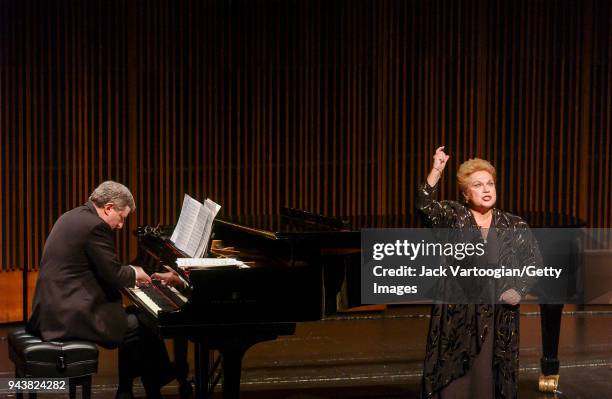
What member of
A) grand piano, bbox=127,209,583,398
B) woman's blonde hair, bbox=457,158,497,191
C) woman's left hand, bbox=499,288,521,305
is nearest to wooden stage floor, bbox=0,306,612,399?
grand piano, bbox=127,209,583,398

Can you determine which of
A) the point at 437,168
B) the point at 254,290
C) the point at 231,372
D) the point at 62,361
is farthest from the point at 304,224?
the point at 62,361

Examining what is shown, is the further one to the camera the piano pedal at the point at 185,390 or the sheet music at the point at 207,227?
the piano pedal at the point at 185,390

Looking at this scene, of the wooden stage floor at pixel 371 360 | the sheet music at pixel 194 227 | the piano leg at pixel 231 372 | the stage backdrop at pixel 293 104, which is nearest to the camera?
the piano leg at pixel 231 372

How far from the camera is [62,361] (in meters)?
4.37

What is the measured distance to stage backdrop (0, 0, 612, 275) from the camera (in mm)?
6996

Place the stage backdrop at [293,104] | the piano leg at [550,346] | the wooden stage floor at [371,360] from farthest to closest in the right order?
the stage backdrop at [293,104] < the wooden stage floor at [371,360] < the piano leg at [550,346]

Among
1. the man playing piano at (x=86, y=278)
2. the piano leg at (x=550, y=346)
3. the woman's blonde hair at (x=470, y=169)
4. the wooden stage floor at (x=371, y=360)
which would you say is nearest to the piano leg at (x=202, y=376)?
the man playing piano at (x=86, y=278)

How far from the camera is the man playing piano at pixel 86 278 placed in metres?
4.48

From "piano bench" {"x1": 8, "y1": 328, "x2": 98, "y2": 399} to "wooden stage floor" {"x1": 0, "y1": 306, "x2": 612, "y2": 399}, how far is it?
96cm

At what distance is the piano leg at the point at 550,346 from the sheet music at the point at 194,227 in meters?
1.89

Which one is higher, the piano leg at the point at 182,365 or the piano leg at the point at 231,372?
the piano leg at the point at 231,372

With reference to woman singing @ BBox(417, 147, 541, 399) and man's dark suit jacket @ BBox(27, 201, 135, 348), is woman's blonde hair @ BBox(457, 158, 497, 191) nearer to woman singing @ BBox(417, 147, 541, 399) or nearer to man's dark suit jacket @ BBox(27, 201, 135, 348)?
woman singing @ BBox(417, 147, 541, 399)

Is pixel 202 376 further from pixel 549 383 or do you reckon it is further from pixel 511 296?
pixel 549 383

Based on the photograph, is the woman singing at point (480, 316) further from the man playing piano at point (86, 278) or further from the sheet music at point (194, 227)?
the man playing piano at point (86, 278)
